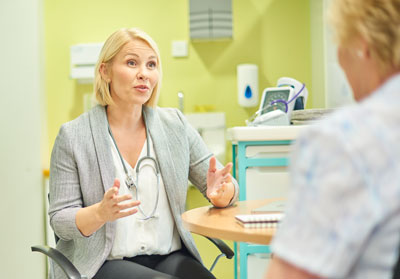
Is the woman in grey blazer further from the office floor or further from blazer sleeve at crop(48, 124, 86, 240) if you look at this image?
the office floor

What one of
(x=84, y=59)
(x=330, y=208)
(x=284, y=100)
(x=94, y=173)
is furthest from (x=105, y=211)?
(x=84, y=59)

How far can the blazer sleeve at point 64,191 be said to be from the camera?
166 centimetres

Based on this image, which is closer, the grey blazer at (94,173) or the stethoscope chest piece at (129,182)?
the grey blazer at (94,173)

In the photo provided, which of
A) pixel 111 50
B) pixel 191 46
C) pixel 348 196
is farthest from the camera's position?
pixel 191 46

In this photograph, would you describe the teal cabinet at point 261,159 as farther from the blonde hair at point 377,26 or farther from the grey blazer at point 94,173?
the blonde hair at point 377,26

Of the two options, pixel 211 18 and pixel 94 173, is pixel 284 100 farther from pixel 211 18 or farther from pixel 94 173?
pixel 211 18

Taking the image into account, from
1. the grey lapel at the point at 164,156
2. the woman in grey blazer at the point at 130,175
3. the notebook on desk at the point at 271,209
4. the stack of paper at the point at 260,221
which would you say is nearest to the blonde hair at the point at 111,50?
the woman in grey blazer at the point at 130,175

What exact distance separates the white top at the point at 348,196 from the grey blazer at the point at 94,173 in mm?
1032

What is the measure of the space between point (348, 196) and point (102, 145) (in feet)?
Result: 4.28

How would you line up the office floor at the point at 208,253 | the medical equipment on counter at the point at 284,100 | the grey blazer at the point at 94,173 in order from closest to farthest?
the grey blazer at the point at 94,173, the medical equipment on counter at the point at 284,100, the office floor at the point at 208,253

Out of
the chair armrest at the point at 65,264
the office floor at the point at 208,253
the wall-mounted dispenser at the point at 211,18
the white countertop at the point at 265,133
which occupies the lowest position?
the office floor at the point at 208,253

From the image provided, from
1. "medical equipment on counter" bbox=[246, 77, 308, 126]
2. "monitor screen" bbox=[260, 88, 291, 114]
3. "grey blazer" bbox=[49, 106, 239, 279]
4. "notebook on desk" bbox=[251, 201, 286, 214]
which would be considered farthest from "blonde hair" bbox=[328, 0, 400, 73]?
"monitor screen" bbox=[260, 88, 291, 114]

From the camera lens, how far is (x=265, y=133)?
2049 mm

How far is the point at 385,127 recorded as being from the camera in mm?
619
